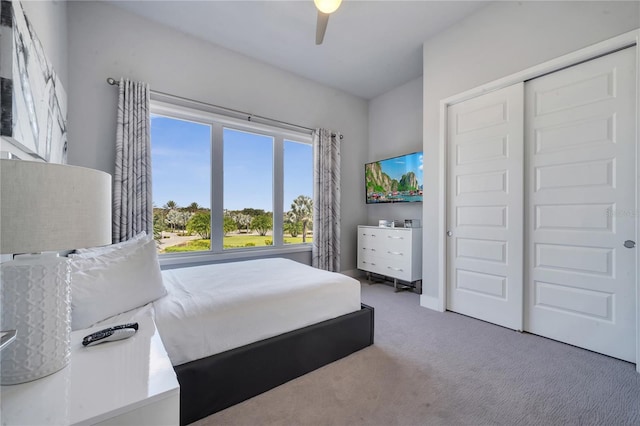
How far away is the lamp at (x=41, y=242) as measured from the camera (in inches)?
25.1

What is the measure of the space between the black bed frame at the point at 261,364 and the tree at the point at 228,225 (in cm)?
204

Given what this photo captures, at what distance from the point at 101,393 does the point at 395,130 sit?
172 inches

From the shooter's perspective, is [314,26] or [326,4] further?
[314,26]

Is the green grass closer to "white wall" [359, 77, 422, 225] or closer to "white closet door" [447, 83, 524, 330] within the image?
"white wall" [359, 77, 422, 225]

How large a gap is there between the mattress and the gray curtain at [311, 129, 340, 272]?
5.24 feet

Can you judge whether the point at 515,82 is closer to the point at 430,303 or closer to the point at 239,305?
the point at 430,303

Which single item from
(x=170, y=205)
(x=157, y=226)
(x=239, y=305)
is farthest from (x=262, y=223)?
(x=239, y=305)

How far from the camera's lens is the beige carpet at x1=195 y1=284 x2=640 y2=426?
143 centimetres

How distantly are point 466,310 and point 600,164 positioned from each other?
5.73ft

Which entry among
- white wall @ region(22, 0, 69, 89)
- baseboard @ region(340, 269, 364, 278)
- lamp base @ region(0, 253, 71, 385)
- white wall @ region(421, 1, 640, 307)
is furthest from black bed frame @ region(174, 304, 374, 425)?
baseboard @ region(340, 269, 364, 278)

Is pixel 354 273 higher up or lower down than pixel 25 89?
lower down

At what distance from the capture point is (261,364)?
5.18 ft

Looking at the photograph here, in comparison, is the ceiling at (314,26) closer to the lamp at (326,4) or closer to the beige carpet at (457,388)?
the lamp at (326,4)

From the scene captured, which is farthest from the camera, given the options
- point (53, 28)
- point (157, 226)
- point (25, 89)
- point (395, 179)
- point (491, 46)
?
point (395, 179)
